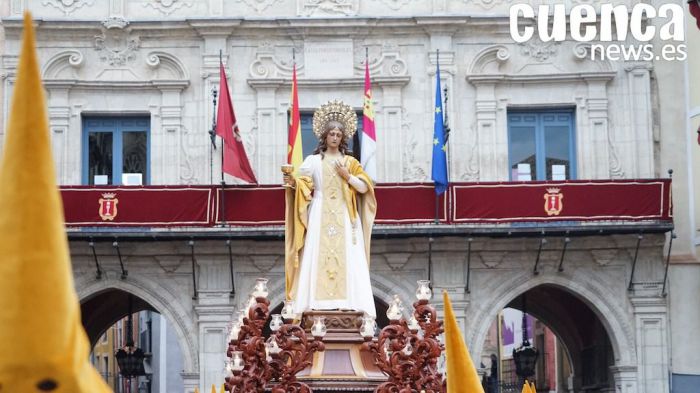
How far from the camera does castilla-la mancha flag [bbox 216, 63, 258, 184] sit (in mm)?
27484

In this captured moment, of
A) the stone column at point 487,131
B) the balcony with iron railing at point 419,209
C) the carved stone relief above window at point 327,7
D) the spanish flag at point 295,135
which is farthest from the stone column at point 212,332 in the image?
the carved stone relief above window at point 327,7

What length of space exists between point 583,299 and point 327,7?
840 cm

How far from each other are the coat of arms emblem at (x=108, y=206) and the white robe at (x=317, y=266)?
16.8m

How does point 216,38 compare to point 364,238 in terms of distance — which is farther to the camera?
point 216,38

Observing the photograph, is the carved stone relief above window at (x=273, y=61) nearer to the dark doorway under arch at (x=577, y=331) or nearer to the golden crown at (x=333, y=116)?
the dark doorway under arch at (x=577, y=331)

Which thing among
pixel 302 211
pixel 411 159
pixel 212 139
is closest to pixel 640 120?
pixel 411 159

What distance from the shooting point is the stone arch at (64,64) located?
29.9 meters

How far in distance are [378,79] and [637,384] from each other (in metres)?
8.50

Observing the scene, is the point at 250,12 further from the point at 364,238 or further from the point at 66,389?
the point at 66,389

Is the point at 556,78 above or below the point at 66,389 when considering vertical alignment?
above

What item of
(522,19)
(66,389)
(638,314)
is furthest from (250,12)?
(66,389)

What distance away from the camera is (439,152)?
27297 mm

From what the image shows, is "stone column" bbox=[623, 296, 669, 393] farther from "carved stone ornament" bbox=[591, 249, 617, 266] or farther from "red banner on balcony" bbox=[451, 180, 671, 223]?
"red banner on balcony" bbox=[451, 180, 671, 223]

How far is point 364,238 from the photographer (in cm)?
1180
